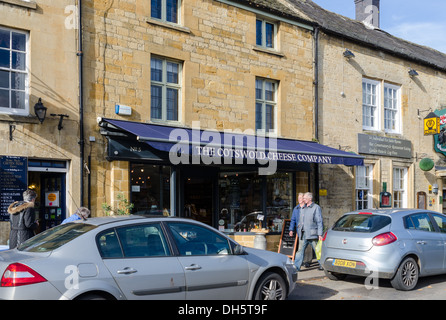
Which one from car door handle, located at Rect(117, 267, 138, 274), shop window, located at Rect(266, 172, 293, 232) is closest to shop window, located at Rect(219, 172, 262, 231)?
shop window, located at Rect(266, 172, 293, 232)

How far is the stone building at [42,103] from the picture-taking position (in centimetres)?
977

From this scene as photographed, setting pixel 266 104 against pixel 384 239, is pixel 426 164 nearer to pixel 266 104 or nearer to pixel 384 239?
pixel 266 104

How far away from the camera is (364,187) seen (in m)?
16.8

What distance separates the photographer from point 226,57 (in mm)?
13523

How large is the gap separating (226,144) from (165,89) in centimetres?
229

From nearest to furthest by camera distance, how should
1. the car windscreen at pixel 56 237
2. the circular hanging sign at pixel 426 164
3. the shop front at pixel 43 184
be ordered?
the car windscreen at pixel 56 237 < the shop front at pixel 43 184 < the circular hanging sign at pixel 426 164

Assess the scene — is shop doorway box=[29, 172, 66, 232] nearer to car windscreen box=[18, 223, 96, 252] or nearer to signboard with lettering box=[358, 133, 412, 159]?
car windscreen box=[18, 223, 96, 252]

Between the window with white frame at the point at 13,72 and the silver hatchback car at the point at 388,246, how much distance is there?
272 inches

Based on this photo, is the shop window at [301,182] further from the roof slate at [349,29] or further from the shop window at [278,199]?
the roof slate at [349,29]

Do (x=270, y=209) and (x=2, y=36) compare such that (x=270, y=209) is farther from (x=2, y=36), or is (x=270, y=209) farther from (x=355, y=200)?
(x=2, y=36)

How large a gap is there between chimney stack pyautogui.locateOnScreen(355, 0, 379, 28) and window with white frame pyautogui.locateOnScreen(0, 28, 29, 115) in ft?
50.5

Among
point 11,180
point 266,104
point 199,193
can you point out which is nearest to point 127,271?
point 11,180

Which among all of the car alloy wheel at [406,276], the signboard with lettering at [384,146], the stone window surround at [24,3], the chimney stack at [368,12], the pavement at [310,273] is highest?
the chimney stack at [368,12]

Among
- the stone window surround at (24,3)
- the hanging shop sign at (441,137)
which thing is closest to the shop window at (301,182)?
the hanging shop sign at (441,137)
